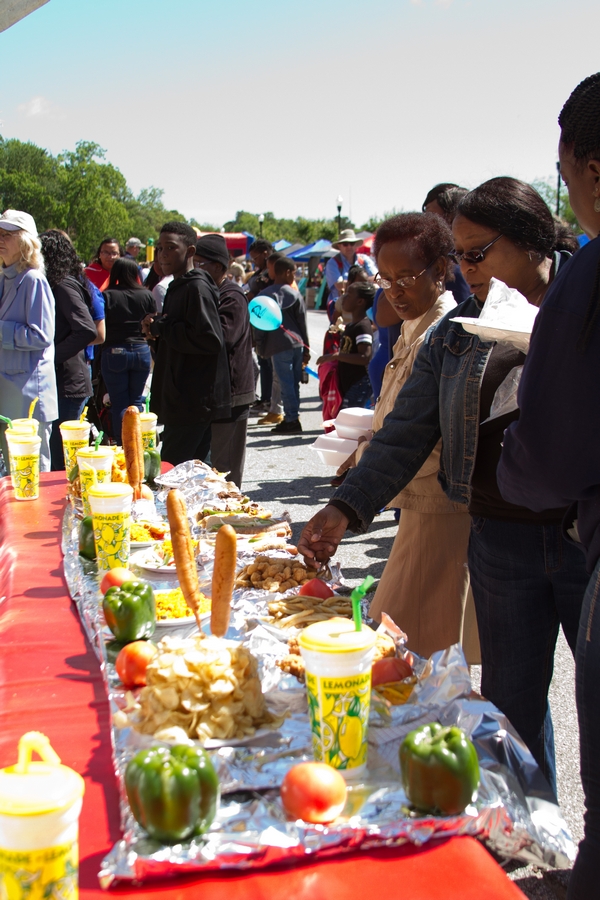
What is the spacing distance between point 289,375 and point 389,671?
24.5 ft

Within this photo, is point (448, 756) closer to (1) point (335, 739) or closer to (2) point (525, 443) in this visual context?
(1) point (335, 739)

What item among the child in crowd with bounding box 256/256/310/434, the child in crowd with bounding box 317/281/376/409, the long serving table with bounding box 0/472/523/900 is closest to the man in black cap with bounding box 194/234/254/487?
the child in crowd with bounding box 317/281/376/409

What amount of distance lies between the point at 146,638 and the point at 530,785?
92 cm

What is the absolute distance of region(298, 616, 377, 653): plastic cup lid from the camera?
3.76 ft

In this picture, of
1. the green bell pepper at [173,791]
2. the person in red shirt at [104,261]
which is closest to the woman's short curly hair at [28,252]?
the person in red shirt at [104,261]

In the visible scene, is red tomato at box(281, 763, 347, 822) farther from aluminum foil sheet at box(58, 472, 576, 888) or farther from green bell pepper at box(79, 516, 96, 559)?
green bell pepper at box(79, 516, 96, 559)

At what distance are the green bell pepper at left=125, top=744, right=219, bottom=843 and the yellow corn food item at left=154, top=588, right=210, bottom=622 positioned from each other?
29.8 inches

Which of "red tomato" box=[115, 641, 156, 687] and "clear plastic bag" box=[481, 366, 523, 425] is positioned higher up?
"clear plastic bag" box=[481, 366, 523, 425]

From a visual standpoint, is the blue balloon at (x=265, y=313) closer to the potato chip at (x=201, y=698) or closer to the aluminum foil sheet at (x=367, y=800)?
the aluminum foil sheet at (x=367, y=800)

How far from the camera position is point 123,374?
6.86 metres

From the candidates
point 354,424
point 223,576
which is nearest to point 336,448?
→ point 354,424

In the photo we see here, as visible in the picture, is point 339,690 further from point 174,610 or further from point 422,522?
point 422,522

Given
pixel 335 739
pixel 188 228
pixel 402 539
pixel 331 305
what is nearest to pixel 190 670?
pixel 335 739

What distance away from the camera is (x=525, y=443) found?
1354mm
